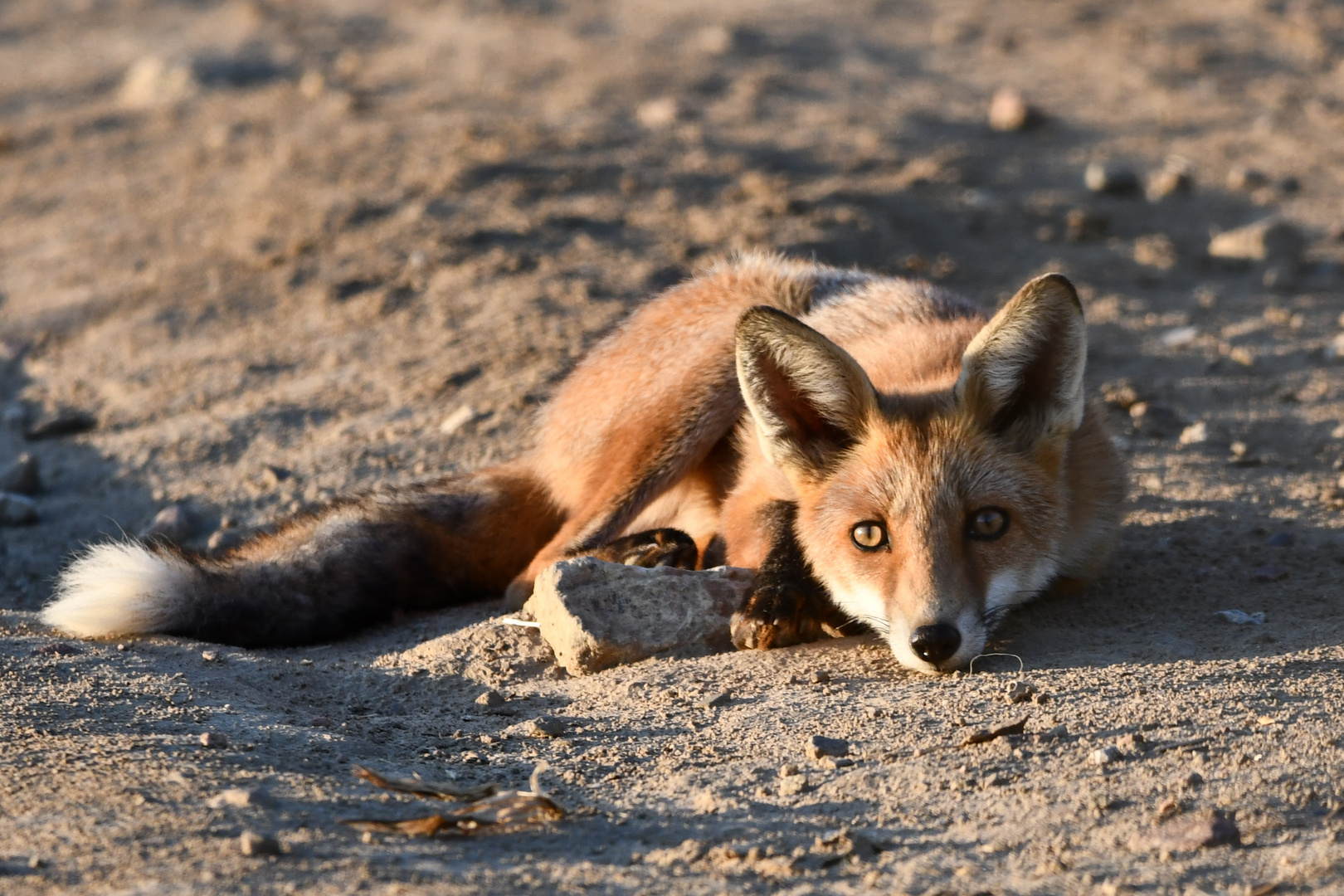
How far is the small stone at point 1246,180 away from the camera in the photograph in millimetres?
9445

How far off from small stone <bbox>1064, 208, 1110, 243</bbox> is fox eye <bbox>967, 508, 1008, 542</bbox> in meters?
5.14

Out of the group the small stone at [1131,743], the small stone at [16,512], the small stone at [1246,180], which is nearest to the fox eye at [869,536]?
the small stone at [1131,743]

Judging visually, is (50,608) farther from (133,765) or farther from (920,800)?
(920,800)

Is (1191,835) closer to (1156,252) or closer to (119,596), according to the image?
(119,596)

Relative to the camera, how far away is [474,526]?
538 centimetres

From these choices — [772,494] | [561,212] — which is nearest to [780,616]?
[772,494]

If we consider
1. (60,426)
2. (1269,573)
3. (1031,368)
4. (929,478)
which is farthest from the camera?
(60,426)

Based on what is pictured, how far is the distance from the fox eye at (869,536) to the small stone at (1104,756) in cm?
100

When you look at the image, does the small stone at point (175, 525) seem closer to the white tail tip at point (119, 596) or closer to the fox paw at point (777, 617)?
the white tail tip at point (119, 596)

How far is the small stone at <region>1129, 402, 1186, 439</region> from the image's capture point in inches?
245

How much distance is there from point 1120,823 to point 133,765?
2.29 m

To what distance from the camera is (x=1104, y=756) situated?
3.25m

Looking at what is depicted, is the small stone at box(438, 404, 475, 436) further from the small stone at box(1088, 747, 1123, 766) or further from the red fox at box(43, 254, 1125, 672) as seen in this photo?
the small stone at box(1088, 747, 1123, 766)

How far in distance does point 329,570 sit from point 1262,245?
20.4 ft
